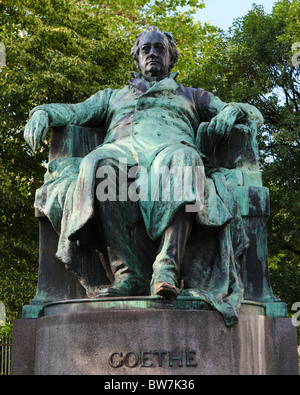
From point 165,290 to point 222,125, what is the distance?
5.17 feet

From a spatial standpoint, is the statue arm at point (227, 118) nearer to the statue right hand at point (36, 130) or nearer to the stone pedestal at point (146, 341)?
the statue right hand at point (36, 130)

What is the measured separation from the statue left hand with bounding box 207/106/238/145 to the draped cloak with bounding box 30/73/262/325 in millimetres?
117

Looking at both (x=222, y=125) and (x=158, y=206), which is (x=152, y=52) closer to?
(x=222, y=125)

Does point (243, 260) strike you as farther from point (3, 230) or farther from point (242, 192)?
point (3, 230)

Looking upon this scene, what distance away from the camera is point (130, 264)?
4594 millimetres

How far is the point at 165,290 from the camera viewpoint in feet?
13.3

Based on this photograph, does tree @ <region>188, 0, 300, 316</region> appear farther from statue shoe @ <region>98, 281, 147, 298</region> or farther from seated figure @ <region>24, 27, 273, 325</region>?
statue shoe @ <region>98, 281, 147, 298</region>

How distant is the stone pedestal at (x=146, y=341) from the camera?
158 inches

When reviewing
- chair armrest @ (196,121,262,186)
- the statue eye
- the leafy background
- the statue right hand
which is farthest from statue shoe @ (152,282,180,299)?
the leafy background

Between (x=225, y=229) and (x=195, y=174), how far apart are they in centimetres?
43

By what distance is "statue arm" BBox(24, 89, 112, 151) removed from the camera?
5125mm

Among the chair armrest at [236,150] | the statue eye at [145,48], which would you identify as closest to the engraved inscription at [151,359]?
the chair armrest at [236,150]

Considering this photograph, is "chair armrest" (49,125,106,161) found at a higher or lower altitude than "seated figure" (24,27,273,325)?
higher
